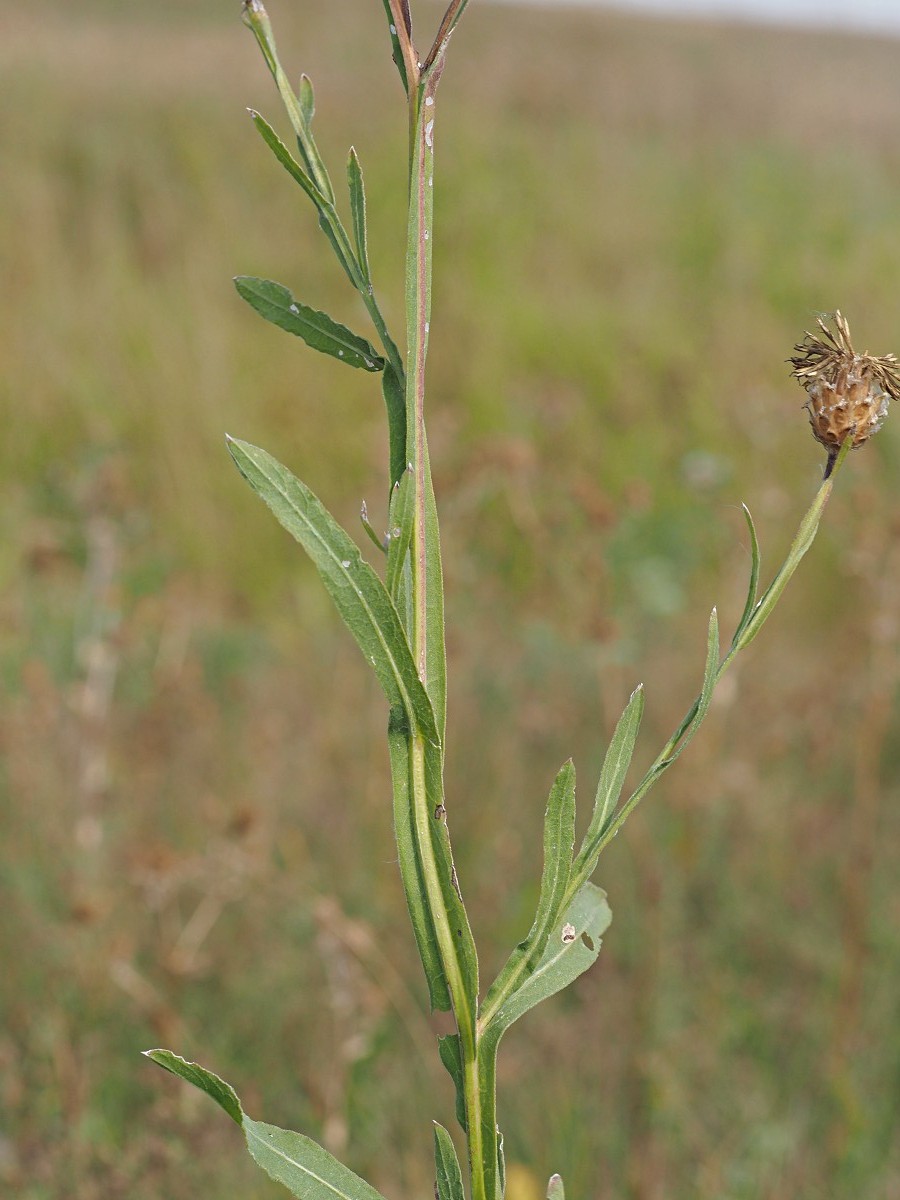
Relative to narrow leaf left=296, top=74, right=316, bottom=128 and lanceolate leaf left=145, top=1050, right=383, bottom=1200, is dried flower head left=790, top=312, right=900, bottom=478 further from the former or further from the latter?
lanceolate leaf left=145, top=1050, right=383, bottom=1200

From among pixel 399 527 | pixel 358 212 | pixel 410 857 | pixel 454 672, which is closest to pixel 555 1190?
pixel 410 857

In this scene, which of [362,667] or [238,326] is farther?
[238,326]

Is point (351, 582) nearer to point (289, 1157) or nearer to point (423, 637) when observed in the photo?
point (423, 637)

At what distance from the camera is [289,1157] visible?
16.9 inches

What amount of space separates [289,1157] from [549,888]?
0.44ft

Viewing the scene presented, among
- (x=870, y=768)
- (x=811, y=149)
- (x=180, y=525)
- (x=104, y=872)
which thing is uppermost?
(x=811, y=149)

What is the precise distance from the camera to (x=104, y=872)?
2.21m

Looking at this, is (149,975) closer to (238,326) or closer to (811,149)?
(238,326)

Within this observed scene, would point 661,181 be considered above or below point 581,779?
above

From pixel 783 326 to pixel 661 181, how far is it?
2.15m

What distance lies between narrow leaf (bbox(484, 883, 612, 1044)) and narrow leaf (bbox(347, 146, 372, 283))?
24cm

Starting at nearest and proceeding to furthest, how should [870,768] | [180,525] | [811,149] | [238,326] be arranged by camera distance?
[870,768] → [180,525] → [238,326] → [811,149]

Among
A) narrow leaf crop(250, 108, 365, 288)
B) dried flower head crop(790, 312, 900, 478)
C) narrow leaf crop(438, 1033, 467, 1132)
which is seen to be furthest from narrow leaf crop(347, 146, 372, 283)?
narrow leaf crop(438, 1033, 467, 1132)

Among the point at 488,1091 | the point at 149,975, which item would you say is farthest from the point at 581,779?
the point at 488,1091
